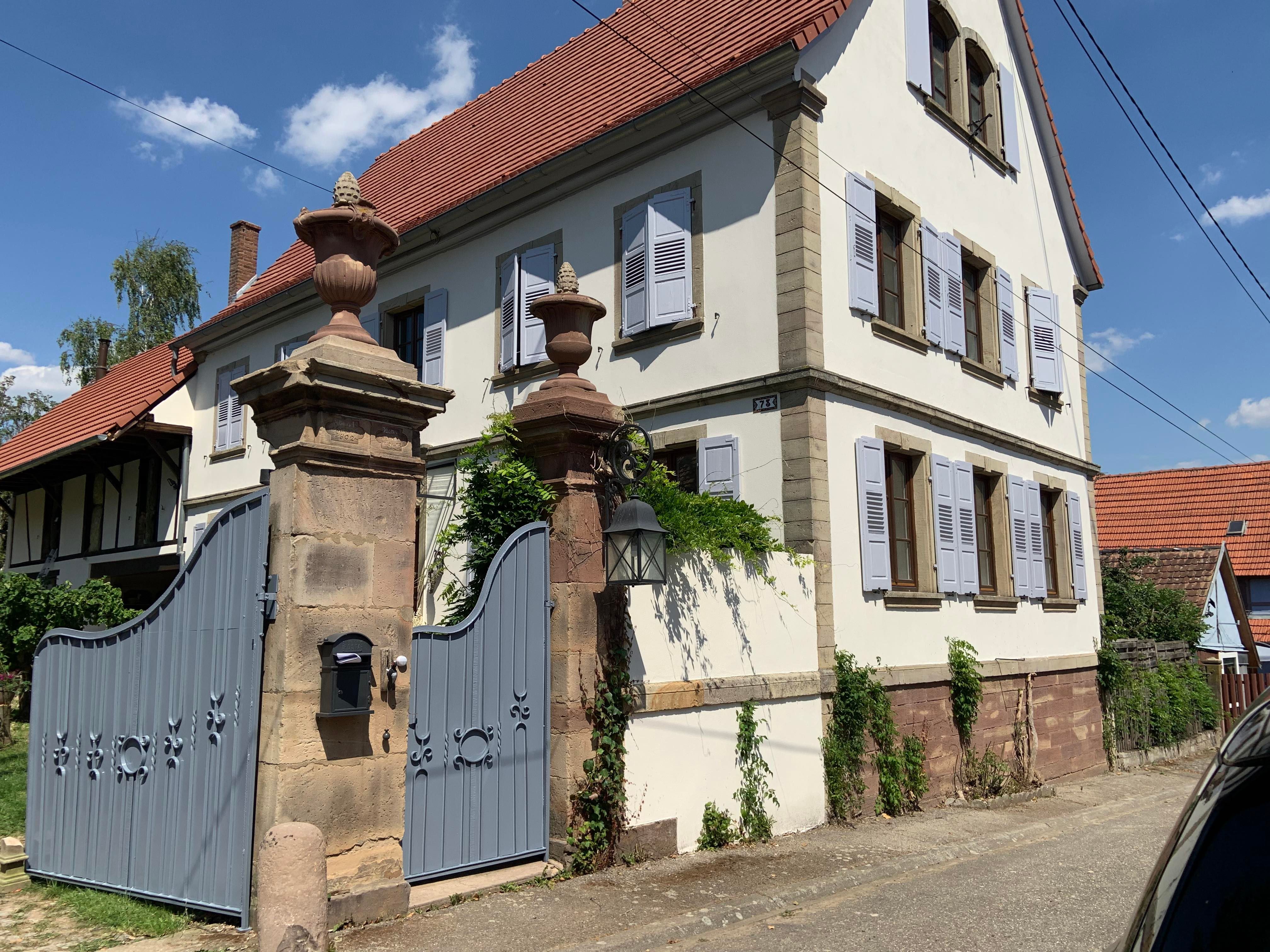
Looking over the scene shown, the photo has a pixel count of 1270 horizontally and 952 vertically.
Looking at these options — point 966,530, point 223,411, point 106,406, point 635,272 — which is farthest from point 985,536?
point 106,406

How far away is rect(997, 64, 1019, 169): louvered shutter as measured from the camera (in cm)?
1462

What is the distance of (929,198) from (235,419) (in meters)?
12.7

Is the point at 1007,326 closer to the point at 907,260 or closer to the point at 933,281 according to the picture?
the point at 933,281

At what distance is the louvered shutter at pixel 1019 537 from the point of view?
43.6 feet

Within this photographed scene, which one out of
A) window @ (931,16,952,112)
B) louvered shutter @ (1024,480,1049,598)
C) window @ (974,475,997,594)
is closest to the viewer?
window @ (974,475,997,594)

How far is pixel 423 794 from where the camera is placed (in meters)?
6.00

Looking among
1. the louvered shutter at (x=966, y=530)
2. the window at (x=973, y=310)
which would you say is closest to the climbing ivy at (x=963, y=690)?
the louvered shutter at (x=966, y=530)

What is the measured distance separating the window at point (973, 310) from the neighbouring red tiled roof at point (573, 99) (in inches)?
138

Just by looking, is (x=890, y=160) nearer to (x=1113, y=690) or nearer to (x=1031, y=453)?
(x=1031, y=453)

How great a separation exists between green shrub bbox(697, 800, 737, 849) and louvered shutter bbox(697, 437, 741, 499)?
3490mm

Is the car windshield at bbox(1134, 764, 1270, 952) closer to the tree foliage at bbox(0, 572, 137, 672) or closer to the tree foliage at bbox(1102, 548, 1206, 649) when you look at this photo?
the tree foliage at bbox(0, 572, 137, 672)

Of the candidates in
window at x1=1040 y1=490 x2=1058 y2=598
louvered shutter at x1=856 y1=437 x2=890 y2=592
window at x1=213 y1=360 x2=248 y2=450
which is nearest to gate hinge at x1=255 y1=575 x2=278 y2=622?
louvered shutter at x1=856 y1=437 x2=890 y2=592

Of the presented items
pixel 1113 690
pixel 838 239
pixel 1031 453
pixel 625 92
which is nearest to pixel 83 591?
pixel 625 92

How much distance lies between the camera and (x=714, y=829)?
7656mm
